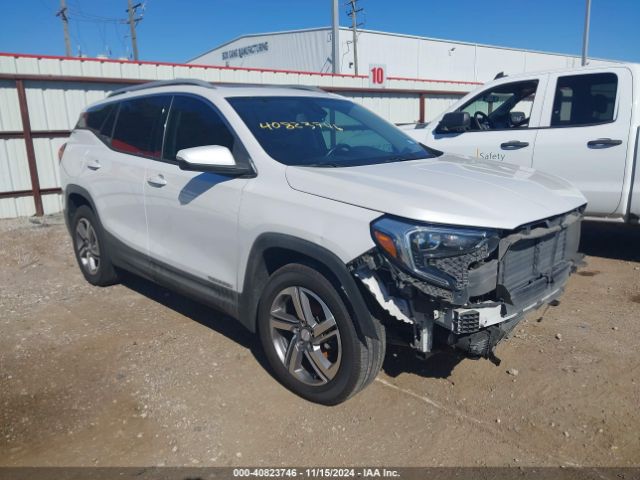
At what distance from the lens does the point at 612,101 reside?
18.1 feet

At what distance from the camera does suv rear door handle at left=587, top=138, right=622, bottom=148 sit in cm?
532

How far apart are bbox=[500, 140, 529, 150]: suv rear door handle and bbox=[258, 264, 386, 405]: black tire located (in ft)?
12.6

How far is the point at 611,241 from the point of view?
6.59 meters

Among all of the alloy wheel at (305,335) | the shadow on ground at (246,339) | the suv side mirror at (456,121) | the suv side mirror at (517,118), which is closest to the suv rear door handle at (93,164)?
the shadow on ground at (246,339)

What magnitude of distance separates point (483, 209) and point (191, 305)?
3068 mm

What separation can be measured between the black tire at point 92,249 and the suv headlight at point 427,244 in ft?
10.8

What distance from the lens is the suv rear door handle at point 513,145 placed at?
5.90 m

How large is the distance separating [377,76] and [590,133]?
9.14 metres

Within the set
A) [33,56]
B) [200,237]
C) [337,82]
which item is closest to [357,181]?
[200,237]

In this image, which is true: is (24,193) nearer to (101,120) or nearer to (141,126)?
(101,120)

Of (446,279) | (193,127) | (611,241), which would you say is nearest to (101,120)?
(193,127)

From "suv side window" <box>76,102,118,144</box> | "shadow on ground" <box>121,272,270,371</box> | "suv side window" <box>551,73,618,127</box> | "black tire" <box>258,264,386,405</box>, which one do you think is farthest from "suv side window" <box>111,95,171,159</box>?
"suv side window" <box>551,73,618,127</box>

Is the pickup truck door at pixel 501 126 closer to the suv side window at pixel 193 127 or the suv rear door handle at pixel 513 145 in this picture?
the suv rear door handle at pixel 513 145

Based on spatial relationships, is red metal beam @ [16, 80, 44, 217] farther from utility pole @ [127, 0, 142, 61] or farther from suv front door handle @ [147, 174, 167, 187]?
utility pole @ [127, 0, 142, 61]
